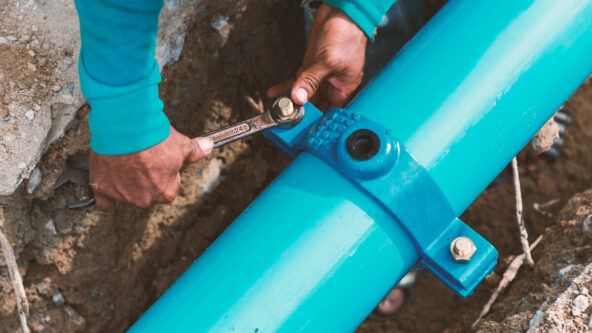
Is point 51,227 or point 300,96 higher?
point 300,96

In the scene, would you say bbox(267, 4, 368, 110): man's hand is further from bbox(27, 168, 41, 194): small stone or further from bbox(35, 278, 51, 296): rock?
bbox(35, 278, 51, 296): rock

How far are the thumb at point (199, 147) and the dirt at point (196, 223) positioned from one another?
0.29 m

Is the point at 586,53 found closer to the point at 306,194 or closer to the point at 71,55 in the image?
the point at 306,194

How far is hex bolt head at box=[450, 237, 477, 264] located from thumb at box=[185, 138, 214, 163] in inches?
20.7

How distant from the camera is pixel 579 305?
1.00 meters

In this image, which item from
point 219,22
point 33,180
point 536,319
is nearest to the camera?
point 536,319

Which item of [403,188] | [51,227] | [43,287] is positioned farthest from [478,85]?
[43,287]

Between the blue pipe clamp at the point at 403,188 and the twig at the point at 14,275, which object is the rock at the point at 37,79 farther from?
the blue pipe clamp at the point at 403,188

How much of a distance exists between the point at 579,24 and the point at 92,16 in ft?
3.05

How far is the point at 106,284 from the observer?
4.54ft

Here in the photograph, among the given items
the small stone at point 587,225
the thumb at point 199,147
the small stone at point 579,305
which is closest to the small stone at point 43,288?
the thumb at point 199,147

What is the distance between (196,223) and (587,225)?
3.36 ft

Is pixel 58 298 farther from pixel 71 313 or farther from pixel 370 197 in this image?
pixel 370 197

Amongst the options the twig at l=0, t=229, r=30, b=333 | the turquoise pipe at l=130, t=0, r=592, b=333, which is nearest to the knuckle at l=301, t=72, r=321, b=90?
the turquoise pipe at l=130, t=0, r=592, b=333
